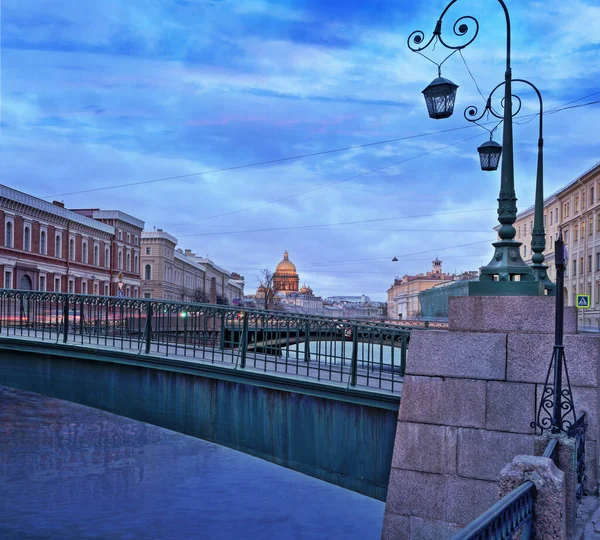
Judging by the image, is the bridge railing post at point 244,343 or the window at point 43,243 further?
the window at point 43,243

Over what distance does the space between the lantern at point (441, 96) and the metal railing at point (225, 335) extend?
10.2 feet

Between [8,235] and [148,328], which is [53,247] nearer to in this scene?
[8,235]

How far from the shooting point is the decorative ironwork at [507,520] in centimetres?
344

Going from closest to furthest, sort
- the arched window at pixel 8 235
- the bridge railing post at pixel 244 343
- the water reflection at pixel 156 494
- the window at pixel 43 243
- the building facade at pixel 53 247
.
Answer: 1. the bridge railing post at pixel 244 343
2. the water reflection at pixel 156 494
3. the arched window at pixel 8 235
4. the building facade at pixel 53 247
5. the window at pixel 43 243

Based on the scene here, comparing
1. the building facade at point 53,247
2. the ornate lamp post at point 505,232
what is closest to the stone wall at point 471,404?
the ornate lamp post at point 505,232

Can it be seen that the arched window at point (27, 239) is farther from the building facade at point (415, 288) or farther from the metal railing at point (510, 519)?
the building facade at point (415, 288)

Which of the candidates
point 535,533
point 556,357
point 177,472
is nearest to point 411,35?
point 556,357

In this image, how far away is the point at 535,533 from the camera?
4926mm

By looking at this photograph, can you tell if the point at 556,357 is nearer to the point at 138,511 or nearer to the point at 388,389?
the point at 388,389

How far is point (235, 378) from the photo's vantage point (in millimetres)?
11234

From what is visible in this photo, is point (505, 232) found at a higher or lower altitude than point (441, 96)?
lower

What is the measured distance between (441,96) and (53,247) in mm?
51252

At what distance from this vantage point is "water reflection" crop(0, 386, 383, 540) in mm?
13336

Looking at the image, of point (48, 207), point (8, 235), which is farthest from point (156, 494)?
point (48, 207)
